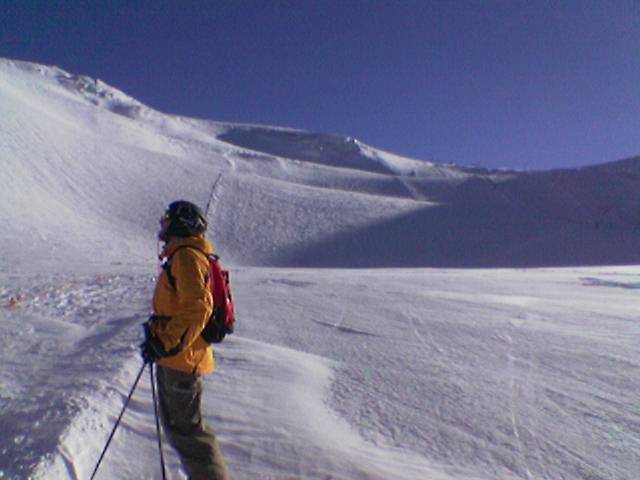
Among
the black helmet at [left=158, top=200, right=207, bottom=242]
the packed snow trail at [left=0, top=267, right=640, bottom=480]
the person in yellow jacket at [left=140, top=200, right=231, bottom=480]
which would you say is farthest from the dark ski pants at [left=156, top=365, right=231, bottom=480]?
the black helmet at [left=158, top=200, right=207, bottom=242]

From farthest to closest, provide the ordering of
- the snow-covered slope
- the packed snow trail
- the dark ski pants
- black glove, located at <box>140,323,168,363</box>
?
the snow-covered slope < the packed snow trail < the dark ski pants < black glove, located at <box>140,323,168,363</box>

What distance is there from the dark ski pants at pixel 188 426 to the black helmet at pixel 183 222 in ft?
2.39

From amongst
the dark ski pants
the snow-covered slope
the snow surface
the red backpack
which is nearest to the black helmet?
the red backpack

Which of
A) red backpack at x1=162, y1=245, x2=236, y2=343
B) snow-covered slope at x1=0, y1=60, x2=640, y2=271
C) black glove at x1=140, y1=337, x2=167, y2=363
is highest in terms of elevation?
snow-covered slope at x1=0, y1=60, x2=640, y2=271

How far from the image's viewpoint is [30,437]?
311 centimetres

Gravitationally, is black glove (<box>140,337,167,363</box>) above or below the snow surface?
above

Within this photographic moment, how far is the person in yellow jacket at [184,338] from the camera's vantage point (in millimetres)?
2686

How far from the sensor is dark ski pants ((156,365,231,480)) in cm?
283

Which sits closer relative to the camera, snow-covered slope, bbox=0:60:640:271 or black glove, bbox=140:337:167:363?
black glove, bbox=140:337:167:363

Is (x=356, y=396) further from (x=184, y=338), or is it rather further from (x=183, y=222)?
(x=183, y=222)

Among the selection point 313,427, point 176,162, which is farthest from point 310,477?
point 176,162

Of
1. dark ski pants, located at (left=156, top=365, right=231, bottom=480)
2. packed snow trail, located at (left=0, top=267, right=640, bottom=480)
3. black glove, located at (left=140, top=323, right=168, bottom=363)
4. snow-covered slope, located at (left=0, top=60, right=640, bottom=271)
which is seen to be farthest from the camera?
snow-covered slope, located at (left=0, top=60, right=640, bottom=271)

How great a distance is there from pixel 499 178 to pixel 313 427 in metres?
48.7

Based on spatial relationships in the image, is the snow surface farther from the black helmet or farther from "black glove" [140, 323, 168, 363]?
the black helmet
